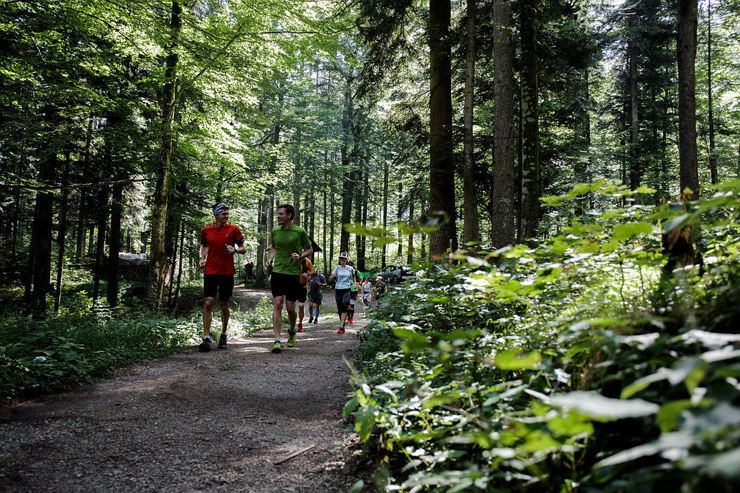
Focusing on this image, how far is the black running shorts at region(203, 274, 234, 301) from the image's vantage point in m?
7.31

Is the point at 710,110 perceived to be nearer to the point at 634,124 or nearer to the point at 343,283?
the point at 634,124

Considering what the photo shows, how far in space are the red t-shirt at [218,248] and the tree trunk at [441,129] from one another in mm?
5008

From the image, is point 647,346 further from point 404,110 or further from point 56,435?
point 404,110

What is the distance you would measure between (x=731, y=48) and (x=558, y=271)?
33428 millimetres


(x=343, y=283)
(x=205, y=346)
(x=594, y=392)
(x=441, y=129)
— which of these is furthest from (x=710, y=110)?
(x=594, y=392)

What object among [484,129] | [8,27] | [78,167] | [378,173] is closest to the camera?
[8,27]

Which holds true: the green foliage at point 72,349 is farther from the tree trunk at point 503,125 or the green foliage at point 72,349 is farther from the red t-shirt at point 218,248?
the tree trunk at point 503,125

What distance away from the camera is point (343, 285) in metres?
11.9

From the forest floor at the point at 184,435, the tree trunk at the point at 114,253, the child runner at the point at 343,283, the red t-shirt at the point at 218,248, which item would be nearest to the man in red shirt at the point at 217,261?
the red t-shirt at the point at 218,248

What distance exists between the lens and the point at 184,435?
351 cm

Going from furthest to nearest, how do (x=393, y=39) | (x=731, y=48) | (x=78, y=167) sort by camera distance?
(x=731, y=48), (x=78, y=167), (x=393, y=39)

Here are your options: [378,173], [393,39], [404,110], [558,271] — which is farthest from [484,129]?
[378,173]

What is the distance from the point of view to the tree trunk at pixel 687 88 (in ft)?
38.3

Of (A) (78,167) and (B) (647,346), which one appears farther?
(A) (78,167)
